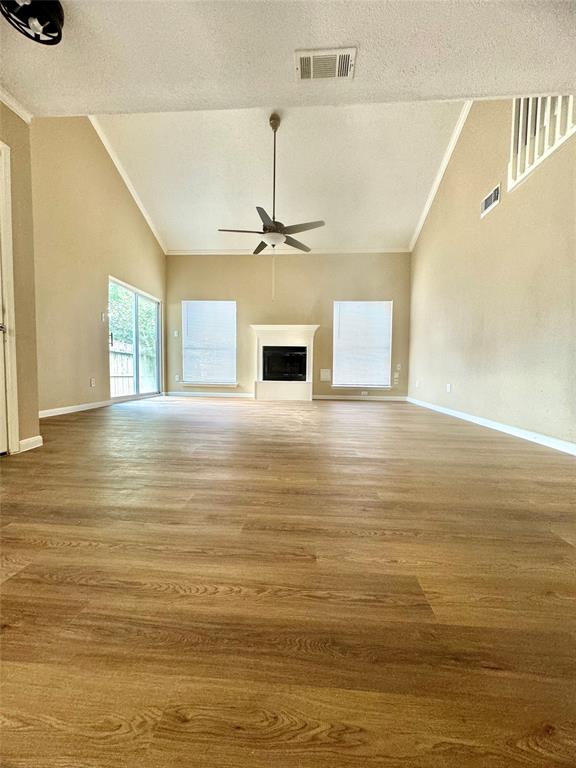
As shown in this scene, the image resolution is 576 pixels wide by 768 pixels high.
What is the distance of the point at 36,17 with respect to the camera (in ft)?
4.77

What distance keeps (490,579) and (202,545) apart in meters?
0.91

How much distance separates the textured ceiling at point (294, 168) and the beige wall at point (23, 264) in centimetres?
314

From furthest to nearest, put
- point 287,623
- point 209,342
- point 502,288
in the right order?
point 209,342
point 502,288
point 287,623

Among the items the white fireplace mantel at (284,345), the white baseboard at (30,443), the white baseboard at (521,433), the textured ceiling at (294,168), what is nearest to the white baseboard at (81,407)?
the white baseboard at (30,443)

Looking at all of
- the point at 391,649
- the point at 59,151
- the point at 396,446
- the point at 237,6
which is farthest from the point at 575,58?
the point at 59,151

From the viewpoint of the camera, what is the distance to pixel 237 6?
4.95 feet

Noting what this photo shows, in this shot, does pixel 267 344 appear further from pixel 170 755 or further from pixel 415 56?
pixel 170 755

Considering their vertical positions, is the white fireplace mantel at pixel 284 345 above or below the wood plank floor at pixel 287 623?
above

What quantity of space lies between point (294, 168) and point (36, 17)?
4334 millimetres

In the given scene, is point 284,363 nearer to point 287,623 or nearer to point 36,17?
point 36,17

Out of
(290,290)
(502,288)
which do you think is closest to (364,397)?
(290,290)

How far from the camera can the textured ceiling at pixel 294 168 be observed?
448 centimetres

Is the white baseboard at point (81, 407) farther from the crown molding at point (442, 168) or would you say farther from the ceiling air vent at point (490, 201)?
the crown molding at point (442, 168)

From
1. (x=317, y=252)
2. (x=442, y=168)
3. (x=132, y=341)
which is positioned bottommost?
(x=132, y=341)
